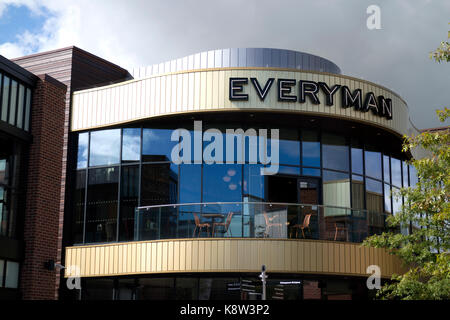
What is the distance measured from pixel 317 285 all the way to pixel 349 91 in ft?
21.6

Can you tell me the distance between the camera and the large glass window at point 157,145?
2238 centimetres

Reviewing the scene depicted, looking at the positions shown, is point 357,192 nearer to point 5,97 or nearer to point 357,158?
point 357,158

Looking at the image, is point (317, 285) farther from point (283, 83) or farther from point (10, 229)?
point (10, 229)

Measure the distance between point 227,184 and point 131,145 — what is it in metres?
3.67

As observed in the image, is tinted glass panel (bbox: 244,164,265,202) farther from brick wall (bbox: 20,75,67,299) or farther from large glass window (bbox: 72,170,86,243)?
brick wall (bbox: 20,75,67,299)

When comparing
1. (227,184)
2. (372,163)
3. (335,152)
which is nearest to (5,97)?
(227,184)

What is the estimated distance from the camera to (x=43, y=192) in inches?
875

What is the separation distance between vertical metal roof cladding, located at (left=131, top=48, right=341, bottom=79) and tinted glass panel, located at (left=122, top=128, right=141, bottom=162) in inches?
109

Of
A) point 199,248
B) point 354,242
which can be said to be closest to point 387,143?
point 354,242

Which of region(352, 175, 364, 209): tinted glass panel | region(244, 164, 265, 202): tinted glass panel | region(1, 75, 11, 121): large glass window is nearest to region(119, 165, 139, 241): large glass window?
region(244, 164, 265, 202): tinted glass panel

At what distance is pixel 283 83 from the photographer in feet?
69.8

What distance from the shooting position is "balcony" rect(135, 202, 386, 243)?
20.5m
